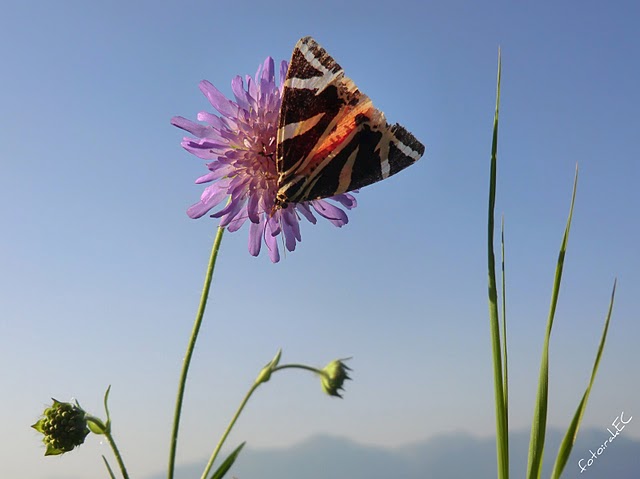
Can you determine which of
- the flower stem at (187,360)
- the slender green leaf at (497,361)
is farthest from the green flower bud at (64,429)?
the slender green leaf at (497,361)

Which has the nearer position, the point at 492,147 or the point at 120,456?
the point at 120,456

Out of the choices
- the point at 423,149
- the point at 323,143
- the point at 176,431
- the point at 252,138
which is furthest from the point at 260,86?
the point at 176,431

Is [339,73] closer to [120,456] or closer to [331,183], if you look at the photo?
[331,183]

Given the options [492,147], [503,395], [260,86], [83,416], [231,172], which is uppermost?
[260,86]

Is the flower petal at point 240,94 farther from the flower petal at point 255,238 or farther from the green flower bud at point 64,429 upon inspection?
the green flower bud at point 64,429

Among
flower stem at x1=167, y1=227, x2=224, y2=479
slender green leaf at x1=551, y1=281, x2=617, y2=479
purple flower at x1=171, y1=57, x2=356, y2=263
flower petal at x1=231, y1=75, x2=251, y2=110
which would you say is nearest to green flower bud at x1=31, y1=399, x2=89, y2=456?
flower stem at x1=167, y1=227, x2=224, y2=479

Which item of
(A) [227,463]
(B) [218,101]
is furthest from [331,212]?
(A) [227,463]

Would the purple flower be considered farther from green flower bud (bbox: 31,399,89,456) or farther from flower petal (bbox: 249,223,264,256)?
green flower bud (bbox: 31,399,89,456)
